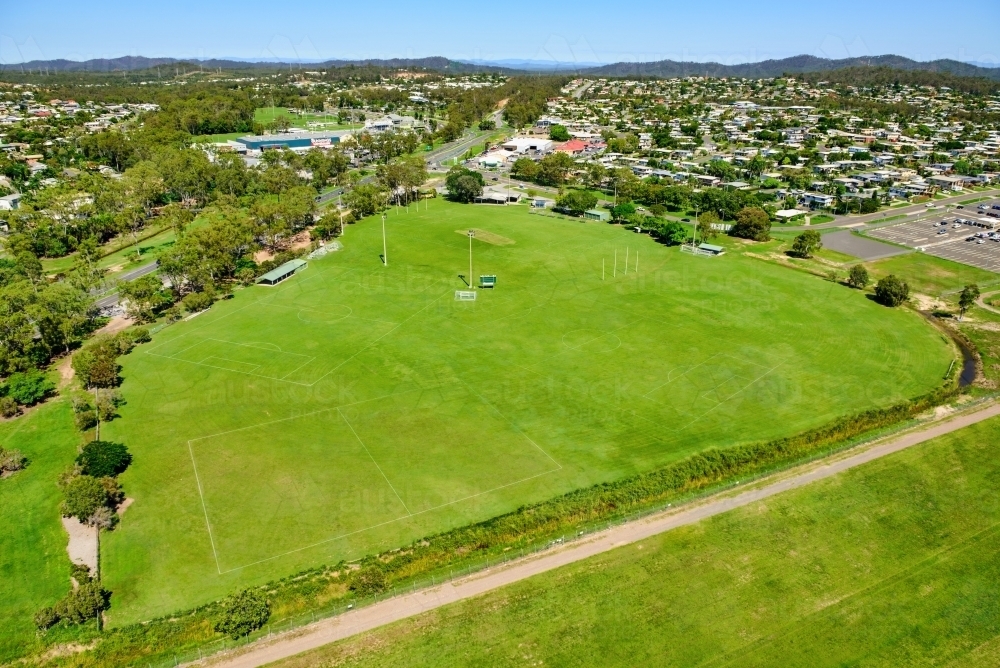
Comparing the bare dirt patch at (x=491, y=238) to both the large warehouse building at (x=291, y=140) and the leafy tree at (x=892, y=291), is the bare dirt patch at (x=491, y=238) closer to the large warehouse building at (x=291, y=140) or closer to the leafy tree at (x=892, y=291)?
the leafy tree at (x=892, y=291)

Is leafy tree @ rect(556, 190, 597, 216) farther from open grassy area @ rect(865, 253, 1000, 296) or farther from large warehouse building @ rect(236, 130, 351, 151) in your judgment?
large warehouse building @ rect(236, 130, 351, 151)

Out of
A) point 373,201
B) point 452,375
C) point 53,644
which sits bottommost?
point 53,644

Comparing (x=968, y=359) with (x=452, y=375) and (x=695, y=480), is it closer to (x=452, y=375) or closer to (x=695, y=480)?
(x=695, y=480)

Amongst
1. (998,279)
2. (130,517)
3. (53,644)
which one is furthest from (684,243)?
(53,644)

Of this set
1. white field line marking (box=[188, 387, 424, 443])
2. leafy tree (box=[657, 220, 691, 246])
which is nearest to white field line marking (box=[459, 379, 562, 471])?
white field line marking (box=[188, 387, 424, 443])

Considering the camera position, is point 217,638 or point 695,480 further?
point 695,480

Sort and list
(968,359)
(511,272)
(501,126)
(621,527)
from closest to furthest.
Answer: (621,527) < (968,359) < (511,272) < (501,126)

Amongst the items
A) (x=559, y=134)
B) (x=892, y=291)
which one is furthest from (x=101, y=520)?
(x=559, y=134)
